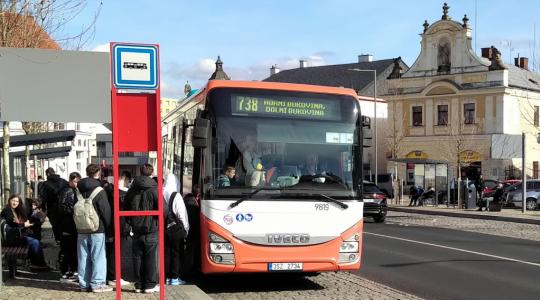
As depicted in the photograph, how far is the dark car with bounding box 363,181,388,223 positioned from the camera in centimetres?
2595

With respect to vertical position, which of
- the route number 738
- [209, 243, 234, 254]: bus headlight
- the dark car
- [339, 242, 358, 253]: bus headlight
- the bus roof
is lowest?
the dark car

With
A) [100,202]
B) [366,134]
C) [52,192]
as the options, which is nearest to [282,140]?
[366,134]

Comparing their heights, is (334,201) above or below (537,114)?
below

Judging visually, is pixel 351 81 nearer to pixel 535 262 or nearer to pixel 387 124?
pixel 387 124

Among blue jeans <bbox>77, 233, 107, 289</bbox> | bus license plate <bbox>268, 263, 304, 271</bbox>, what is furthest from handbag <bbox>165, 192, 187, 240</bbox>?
bus license plate <bbox>268, 263, 304, 271</bbox>

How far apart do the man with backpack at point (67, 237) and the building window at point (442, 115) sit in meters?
51.8

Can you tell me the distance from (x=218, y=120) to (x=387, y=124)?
54258mm

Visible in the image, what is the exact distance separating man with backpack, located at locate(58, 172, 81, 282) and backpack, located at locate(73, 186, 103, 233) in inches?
38.5

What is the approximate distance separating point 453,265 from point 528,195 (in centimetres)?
2474

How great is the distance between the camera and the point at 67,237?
9992 mm

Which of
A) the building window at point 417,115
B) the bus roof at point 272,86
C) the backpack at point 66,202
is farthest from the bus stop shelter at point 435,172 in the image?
the backpack at point 66,202

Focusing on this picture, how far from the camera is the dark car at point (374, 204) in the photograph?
85.1 feet

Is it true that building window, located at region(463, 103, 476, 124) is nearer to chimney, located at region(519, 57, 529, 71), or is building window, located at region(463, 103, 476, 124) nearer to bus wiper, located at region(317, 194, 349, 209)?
chimney, located at region(519, 57, 529, 71)

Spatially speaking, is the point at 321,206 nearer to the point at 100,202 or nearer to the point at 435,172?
the point at 100,202
